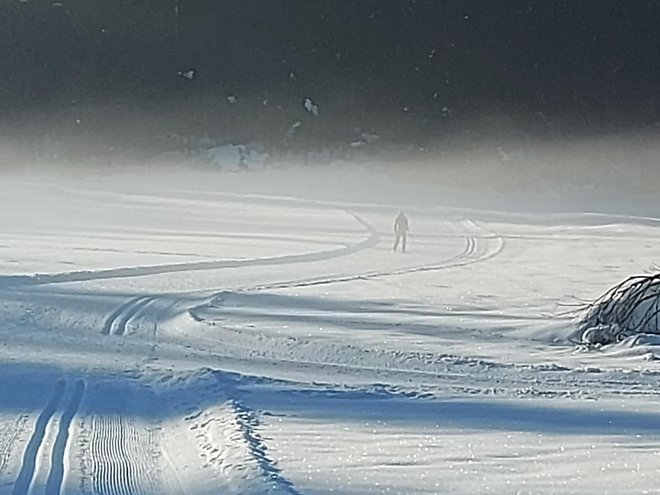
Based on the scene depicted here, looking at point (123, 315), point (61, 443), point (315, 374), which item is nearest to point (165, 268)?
point (123, 315)

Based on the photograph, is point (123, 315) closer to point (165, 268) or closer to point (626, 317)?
point (626, 317)

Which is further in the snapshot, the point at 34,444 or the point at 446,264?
the point at 446,264

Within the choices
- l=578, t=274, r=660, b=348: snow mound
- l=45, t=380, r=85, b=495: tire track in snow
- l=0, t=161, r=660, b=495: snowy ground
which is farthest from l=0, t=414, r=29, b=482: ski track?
l=578, t=274, r=660, b=348: snow mound

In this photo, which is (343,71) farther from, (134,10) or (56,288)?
(56,288)

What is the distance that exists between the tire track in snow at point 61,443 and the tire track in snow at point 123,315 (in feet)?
13.7

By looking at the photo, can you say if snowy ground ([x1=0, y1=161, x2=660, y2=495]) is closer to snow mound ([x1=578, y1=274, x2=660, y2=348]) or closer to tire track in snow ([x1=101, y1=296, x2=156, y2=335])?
tire track in snow ([x1=101, y1=296, x2=156, y2=335])

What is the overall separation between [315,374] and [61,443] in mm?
4014

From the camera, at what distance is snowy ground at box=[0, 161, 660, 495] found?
8117 mm

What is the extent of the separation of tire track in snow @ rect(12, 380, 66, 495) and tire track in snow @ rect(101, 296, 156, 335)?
4310 millimetres

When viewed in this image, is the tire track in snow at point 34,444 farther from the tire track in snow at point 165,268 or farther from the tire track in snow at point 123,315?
the tire track in snow at point 165,268

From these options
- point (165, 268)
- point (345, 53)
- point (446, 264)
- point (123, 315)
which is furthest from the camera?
point (345, 53)

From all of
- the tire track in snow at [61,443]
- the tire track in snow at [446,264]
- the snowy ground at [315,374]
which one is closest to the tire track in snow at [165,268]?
the snowy ground at [315,374]

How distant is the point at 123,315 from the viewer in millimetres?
17875

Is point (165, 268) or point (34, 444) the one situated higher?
point (165, 268)
